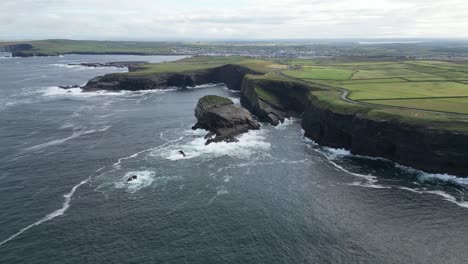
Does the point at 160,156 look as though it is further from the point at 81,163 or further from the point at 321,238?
the point at 321,238

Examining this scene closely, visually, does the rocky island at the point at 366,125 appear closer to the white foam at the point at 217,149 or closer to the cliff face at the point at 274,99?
the cliff face at the point at 274,99

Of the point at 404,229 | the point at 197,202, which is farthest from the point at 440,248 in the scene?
the point at 197,202

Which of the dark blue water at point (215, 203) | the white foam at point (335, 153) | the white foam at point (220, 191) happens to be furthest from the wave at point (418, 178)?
the white foam at point (220, 191)

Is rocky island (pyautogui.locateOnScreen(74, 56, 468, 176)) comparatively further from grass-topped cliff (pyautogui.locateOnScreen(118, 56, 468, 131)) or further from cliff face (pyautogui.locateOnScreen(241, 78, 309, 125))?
grass-topped cliff (pyautogui.locateOnScreen(118, 56, 468, 131))

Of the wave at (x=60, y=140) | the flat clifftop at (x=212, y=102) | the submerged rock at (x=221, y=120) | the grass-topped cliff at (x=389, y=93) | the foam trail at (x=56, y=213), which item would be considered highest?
the grass-topped cliff at (x=389, y=93)

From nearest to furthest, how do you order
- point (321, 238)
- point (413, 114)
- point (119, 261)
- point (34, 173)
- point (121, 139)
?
point (119, 261) → point (321, 238) → point (34, 173) → point (413, 114) → point (121, 139)

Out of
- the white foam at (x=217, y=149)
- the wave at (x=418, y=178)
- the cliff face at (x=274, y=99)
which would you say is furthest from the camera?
the cliff face at (x=274, y=99)

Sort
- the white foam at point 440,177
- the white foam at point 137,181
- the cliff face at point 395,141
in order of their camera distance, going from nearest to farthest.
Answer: the white foam at point 137,181 < the white foam at point 440,177 < the cliff face at point 395,141
